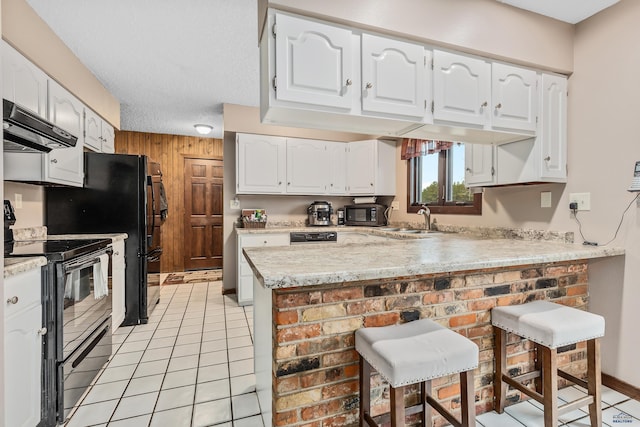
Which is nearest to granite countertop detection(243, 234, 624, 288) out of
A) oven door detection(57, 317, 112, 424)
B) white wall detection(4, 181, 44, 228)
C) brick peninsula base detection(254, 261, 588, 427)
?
brick peninsula base detection(254, 261, 588, 427)

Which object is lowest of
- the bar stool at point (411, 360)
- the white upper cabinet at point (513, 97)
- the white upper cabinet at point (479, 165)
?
the bar stool at point (411, 360)

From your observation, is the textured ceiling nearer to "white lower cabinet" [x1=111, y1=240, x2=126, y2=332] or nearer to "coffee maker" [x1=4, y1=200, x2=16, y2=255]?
"coffee maker" [x1=4, y1=200, x2=16, y2=255]

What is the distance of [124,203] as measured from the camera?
9.76 feet

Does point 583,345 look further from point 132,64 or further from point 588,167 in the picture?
point 132,64

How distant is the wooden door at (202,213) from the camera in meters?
5.63

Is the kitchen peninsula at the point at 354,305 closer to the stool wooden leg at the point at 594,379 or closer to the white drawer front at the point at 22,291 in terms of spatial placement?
the stool wooden leg at the point at 594,379

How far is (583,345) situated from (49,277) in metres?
3.17

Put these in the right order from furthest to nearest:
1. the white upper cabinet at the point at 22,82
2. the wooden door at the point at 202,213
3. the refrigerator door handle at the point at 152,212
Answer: the wooden door at the point at 202,213
the refrigerator door handle at the point at 152,212
the white upper cabinet at the point at 22,82

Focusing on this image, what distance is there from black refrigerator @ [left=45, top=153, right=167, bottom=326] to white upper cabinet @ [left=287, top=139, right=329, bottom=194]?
1691mm

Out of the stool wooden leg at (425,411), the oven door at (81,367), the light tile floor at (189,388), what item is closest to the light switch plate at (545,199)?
the light tile floor at (189,388)

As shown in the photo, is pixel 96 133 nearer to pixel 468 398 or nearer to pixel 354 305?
pixel 354 305

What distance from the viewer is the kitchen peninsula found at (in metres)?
1.28

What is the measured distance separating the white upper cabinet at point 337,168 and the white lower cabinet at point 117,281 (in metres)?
2.49

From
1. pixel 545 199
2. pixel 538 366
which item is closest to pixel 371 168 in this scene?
pixel 545 199
